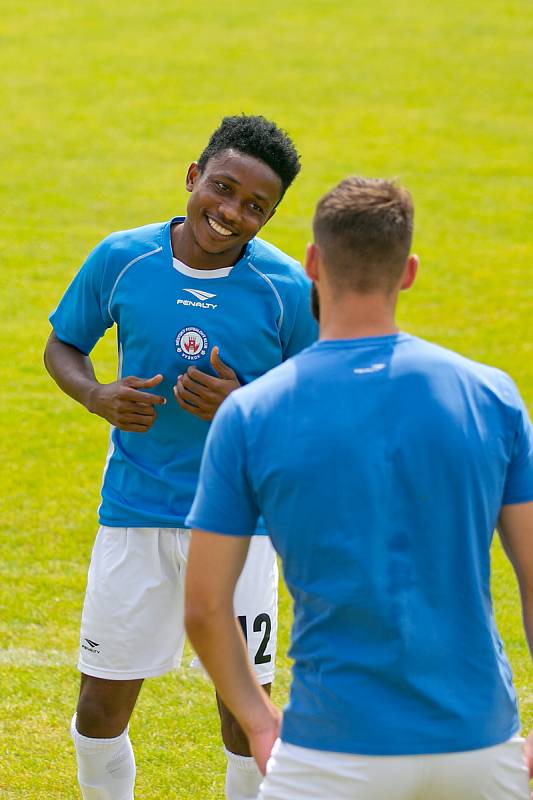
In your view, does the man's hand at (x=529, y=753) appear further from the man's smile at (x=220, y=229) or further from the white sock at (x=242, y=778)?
the man's smile at (x=220, y=229)

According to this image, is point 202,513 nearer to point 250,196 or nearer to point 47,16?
point 250,196

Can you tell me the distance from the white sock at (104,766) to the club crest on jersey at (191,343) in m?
1.25

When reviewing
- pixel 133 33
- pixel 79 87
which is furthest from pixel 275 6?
pixel 79 87

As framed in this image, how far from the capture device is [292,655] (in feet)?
9.57

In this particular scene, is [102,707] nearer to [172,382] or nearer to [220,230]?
Answer: [172,382]

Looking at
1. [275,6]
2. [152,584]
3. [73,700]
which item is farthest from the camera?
[275,6]

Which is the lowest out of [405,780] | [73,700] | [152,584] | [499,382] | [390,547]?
[73,700]

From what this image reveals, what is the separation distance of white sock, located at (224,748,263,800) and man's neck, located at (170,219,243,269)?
1.58 meters

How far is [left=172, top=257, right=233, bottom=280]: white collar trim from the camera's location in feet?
14.4

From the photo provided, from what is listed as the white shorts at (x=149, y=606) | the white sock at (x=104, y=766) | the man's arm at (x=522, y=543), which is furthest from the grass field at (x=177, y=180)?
the man's arm at (x=522, y=543)

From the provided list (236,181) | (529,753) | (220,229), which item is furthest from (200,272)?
(529,753)

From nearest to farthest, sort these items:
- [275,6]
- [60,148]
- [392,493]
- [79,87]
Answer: [392,493] < [60,148] < [79,87] < [275,6]

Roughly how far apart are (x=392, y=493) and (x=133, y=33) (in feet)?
59.6

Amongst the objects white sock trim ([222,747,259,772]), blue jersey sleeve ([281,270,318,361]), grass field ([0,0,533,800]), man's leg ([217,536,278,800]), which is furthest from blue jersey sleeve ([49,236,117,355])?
grass field ([0,0,533,800])
